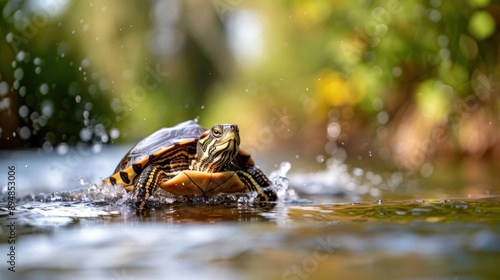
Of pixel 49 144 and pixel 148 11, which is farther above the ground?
pixel 148 11

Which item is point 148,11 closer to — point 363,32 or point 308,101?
point 308,101

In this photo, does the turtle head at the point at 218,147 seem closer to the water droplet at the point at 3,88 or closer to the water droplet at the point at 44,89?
the water droplet at the point at 3,88

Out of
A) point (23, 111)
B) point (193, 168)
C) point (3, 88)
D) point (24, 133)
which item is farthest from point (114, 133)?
point (193, 168)

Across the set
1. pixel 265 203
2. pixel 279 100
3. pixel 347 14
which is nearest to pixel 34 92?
pixel 279 100

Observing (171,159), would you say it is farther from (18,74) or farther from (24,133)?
(24,133)

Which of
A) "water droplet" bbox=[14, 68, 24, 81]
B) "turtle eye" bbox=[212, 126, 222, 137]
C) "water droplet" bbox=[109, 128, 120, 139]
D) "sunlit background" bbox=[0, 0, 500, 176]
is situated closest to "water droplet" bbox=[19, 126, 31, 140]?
"sunlit background" bbox=[0, 0, 500, 176]

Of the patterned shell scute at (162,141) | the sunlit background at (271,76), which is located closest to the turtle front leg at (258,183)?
the patterned shell scute at (162,141)
